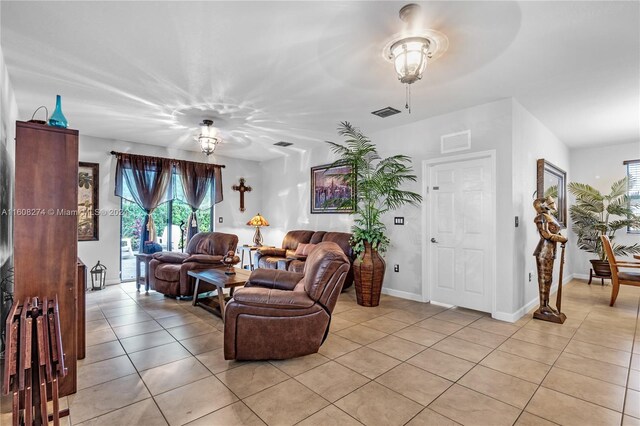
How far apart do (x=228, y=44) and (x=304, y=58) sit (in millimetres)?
649

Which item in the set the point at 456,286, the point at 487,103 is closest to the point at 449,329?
the point at 456,286

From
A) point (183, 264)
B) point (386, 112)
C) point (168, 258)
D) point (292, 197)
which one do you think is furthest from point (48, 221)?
point (292, 197)

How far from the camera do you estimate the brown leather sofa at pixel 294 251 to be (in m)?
5.23

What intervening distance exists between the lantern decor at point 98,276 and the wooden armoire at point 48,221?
12.2 ft

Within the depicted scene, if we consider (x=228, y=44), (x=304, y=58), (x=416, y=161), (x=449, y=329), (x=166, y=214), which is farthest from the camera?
(x=166, y=214)

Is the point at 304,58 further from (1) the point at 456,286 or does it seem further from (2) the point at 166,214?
(2) the point at 166,214

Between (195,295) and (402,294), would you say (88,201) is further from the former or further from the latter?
(402,294)

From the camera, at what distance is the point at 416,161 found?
4652 millimetres

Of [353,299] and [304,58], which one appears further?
[353,299]

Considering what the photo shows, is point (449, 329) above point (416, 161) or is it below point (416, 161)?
below

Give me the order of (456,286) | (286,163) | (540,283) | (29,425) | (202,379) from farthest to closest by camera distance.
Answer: (286,163) < (456,286) < (540,283) < (202,379) < (29,425)

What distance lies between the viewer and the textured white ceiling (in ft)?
7.27

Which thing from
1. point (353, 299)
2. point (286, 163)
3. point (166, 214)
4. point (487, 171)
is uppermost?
point (286, 163)

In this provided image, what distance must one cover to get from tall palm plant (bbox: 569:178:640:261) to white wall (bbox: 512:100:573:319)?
1954 millimetres
